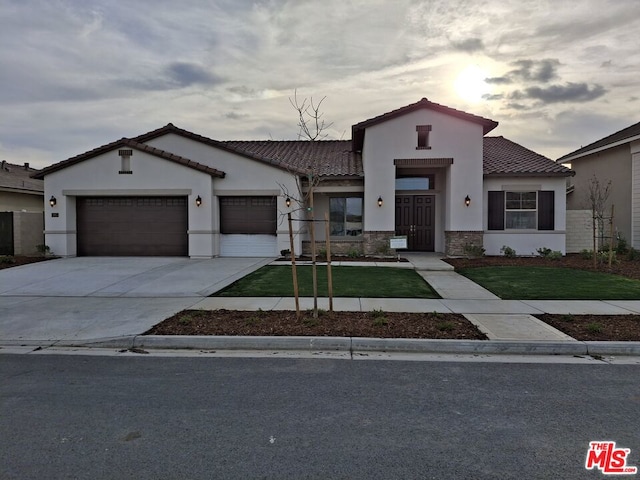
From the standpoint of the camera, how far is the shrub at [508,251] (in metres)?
17.4

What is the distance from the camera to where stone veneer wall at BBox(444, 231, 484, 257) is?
17.5 meters

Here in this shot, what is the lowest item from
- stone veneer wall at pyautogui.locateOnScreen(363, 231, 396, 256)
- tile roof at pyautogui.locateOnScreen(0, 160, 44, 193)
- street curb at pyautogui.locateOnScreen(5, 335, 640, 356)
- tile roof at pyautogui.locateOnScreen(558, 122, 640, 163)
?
street curb at pyautogui.locateOnScreen(5, 335, 640, 356)

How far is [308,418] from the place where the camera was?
389cm

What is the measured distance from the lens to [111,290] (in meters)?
10.5

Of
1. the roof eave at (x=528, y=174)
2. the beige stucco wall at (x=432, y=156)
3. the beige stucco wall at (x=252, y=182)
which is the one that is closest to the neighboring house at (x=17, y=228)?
the beige stucco wall at (x=252, y=182)

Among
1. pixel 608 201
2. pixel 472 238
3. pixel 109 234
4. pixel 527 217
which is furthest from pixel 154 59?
pixel 608 201

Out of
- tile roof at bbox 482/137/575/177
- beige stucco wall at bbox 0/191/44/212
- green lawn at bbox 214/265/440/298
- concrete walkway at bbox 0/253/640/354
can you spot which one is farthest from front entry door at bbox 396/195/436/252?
beige stucco wall at bbox 0/191/44/212

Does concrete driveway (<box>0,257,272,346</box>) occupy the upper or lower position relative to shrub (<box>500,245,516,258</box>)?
lower

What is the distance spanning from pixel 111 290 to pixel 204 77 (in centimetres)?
902

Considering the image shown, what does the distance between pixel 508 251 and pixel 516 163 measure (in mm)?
4199

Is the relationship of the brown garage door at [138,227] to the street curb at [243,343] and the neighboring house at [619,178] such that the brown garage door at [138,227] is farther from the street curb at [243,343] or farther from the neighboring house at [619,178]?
the neighboring house at [619,178]

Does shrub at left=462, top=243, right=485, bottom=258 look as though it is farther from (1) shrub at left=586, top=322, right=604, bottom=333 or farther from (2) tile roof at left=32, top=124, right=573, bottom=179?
(1) shrub at left=586, top=322, right=604, bottom=333

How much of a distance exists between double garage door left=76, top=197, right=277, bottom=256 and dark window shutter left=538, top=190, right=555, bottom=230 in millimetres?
11498

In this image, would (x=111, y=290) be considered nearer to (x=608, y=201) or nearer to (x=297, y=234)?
(x=297, y=234)
